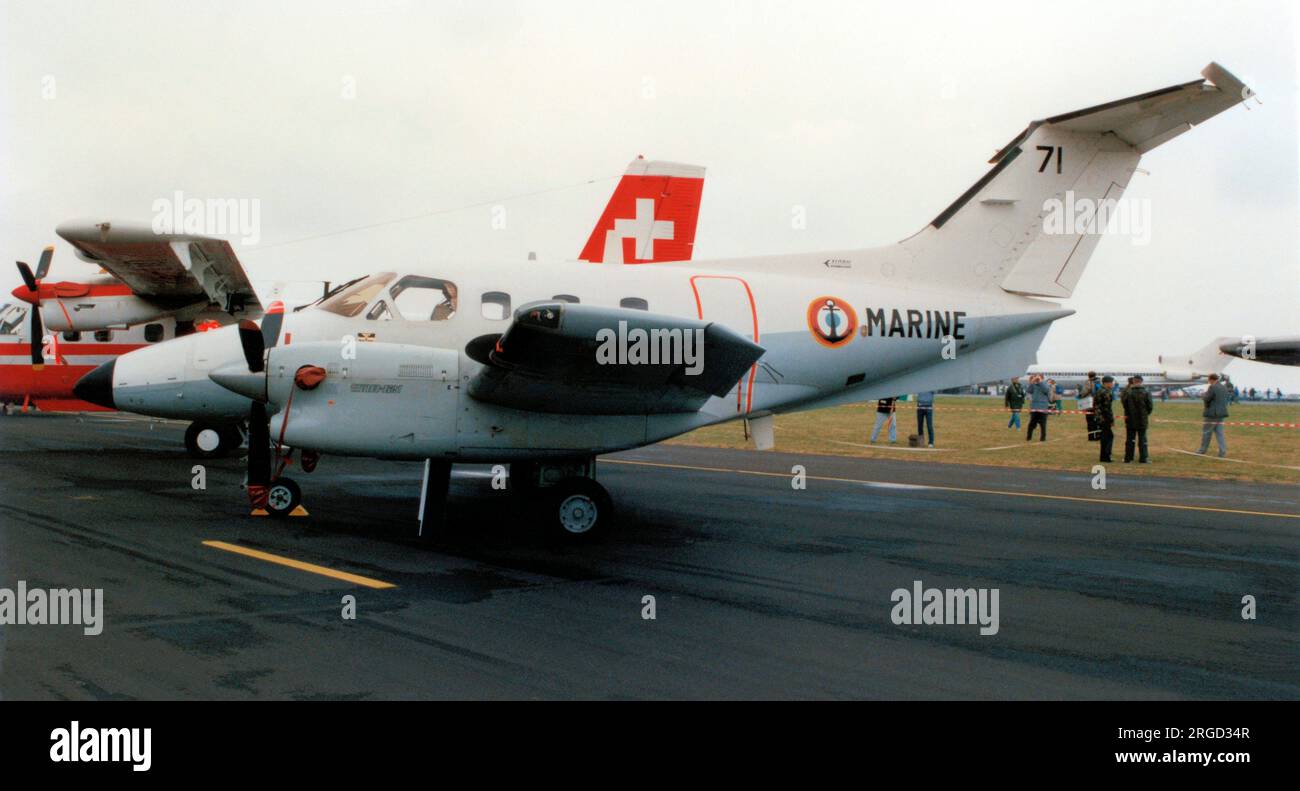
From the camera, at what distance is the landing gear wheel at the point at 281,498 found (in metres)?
10.1

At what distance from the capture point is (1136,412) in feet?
67.5

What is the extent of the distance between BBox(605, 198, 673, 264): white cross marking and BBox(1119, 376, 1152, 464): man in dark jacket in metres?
11.5

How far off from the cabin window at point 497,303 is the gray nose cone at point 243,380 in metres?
2.38

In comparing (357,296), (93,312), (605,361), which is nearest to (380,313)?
(357,296)

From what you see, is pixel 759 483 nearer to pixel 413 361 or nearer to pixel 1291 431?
pixel 413 361

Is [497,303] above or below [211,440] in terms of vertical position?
above

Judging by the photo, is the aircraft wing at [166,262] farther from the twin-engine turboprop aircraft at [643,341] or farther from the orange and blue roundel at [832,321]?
the orange and blue roundel at [832,321]

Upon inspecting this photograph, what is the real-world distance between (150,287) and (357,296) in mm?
10004

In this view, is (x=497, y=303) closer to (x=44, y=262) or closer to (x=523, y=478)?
(x=523, y=478)

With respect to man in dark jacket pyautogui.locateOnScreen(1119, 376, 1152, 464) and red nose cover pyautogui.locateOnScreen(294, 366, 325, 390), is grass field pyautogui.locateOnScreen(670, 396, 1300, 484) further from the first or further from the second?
red nose cover pyautogui.locateOnScreen(294, 366, 325, 390)

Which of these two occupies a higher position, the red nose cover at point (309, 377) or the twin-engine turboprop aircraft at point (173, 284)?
the twin-engine turboprop aircraft at point (173, 284)

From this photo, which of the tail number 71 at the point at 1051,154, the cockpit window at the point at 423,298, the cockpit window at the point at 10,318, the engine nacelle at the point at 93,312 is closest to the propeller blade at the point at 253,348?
the cockpit window at the point at 423,298
